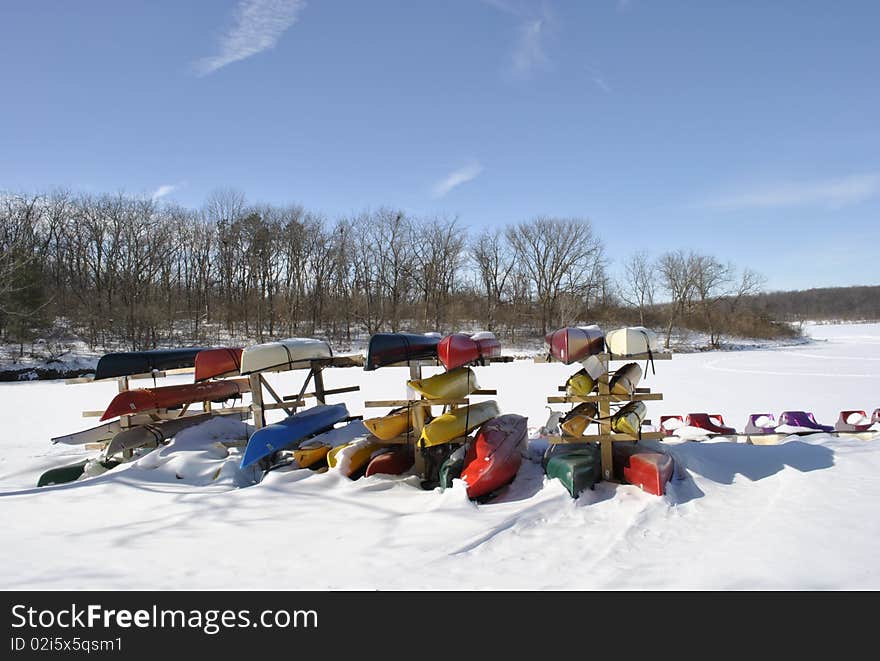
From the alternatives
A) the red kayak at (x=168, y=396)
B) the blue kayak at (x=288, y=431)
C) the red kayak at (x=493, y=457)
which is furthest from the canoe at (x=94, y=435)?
the red kayak at (x=493, y=457)

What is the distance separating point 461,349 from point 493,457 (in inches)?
51.1

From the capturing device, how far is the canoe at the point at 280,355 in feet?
22.3

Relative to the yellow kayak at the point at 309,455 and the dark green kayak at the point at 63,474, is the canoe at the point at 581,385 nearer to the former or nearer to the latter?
the yellow kayak at the point at 309,455

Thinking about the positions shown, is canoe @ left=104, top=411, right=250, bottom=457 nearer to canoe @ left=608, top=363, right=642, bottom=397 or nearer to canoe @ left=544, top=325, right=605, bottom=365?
canoe @ left=544, top=325, right=605, bottom=365

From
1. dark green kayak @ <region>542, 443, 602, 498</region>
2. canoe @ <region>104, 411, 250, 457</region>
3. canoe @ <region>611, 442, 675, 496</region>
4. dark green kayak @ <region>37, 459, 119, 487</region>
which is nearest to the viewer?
canoe @ <region>611, 442, 675, 496</region>

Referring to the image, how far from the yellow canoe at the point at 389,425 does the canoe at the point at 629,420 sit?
7.37 ft

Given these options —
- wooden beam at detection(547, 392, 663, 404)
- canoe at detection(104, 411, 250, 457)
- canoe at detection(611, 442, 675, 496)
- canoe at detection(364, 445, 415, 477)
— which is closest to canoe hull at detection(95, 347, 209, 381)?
canoe at detection(104, 411, 250, 457)

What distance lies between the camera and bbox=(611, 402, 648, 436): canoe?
17.7ft

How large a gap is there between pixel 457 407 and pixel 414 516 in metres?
1.90

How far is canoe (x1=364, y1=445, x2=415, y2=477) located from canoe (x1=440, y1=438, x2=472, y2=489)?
580 millimetres

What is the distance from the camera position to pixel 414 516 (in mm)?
4480

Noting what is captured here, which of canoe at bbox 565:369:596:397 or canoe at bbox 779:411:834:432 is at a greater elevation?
canoe at bbox 565:369:596:397

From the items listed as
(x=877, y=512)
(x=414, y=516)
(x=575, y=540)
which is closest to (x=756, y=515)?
(x=877, y=512)
